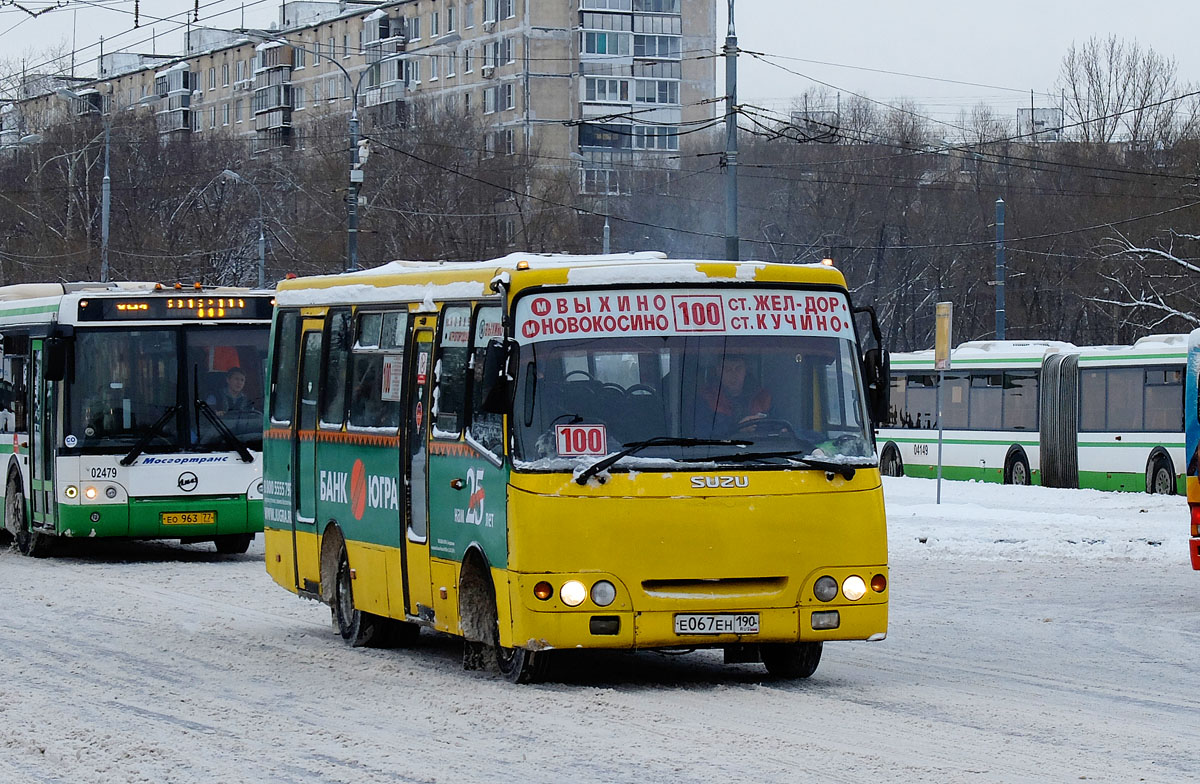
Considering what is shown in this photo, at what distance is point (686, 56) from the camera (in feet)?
328

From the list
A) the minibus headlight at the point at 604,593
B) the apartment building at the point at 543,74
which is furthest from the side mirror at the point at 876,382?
the apartment building at the point at 543,74

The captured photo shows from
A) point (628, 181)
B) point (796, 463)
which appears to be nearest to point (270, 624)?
point (796, 463)

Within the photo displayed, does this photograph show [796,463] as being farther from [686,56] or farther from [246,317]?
[686,56]

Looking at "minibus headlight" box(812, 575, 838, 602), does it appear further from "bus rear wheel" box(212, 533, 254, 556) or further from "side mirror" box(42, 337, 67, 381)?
"bus rear wheel" box(212, 533, 254, 556)

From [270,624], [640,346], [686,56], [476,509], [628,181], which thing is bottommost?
[270,624]

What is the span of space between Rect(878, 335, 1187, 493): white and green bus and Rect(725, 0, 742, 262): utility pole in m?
8.25

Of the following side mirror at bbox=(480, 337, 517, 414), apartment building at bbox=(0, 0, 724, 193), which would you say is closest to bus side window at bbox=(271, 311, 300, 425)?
side mirror at bbox=(480, 337, 517, 414)

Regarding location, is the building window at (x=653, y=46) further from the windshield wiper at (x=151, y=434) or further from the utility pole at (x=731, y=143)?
the windshield wiper at (x=151, y=434)

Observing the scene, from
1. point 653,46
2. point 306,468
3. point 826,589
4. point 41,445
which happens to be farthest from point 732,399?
point 653,46

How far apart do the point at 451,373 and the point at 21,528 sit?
1232 centimetres

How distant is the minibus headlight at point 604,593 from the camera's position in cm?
1110

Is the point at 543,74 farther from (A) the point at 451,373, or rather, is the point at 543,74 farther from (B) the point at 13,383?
(A) the point at 451,373

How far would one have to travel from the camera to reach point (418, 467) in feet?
41.8

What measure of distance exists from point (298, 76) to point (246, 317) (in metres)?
91.9
